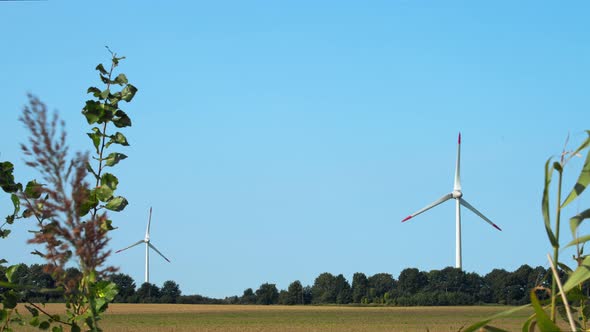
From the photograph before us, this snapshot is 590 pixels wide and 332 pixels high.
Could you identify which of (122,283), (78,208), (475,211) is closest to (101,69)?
(78,208)

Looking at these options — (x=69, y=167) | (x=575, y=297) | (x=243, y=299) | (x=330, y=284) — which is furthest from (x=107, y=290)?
(x=330, y=284)

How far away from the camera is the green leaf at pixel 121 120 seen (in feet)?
9.36

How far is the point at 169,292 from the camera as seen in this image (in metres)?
115

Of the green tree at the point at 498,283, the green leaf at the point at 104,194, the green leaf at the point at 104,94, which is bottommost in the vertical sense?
the green leaf at the point at 104,194

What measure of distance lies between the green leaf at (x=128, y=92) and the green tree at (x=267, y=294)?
123 m

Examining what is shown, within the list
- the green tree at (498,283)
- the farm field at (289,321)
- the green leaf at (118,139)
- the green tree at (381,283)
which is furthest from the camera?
the green tree at (381,283)

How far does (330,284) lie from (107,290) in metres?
135

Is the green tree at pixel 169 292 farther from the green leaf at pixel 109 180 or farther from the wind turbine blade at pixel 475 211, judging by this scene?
the green leaf at pixel 109 180

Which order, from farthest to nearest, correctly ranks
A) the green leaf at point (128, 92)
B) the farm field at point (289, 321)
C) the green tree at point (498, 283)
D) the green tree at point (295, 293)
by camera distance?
the green tree at point (295, 293)
the green tree at point (498, 283)
the farm field at point (289, 321)
the green leaf at point (128, 92)

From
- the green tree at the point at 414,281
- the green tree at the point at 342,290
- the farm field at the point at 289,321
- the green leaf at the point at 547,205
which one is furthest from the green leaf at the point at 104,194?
the green tree at the point at 342,290

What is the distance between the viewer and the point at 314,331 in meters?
45.8

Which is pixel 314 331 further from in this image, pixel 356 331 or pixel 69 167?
pixel 69 167

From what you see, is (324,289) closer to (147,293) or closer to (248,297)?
(248,297)

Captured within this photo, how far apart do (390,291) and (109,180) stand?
408 feet
